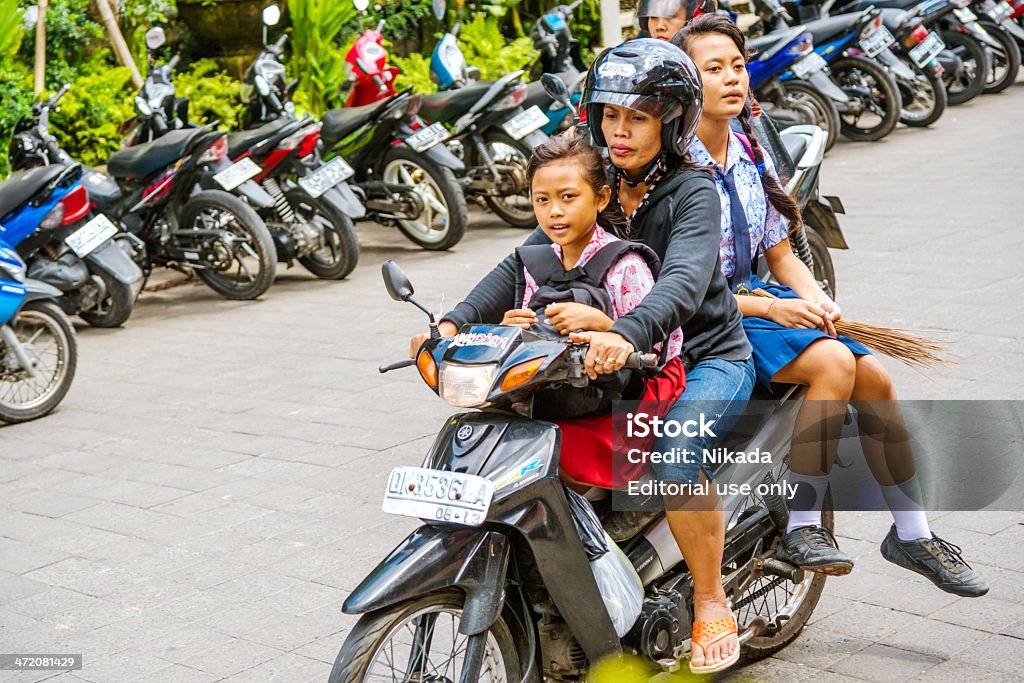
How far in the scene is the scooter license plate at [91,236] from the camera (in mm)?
8203

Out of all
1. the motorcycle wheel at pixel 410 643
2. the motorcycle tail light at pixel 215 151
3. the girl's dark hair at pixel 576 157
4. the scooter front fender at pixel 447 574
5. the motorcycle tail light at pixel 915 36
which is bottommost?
the motorcycle tail light at pixel 915 36

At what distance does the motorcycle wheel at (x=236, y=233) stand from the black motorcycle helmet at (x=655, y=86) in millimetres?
5933

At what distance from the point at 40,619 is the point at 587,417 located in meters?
2.17

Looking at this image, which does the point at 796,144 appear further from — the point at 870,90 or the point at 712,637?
the point at 870,90

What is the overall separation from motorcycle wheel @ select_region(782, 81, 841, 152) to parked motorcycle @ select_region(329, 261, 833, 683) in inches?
361

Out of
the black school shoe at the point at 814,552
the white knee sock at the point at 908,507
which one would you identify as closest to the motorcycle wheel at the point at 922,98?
the white knee sock at the point at 908,507

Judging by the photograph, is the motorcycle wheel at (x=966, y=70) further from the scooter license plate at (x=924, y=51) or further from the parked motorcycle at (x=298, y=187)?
the parked motorcycle at (x=298, y=187)

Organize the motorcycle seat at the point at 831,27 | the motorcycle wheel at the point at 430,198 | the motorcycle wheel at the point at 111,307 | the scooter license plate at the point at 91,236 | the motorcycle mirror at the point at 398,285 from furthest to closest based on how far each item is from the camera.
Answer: the motorcycle seat at the point at 831,27 < the motorcycle wheel at the point at 430,198 < the motorcycle wheel at the point at 111,307 < the scooter license plate at the point at 91,236 < the motorcycle mirror at the point at 398,285

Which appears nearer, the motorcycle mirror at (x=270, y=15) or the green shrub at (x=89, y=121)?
the motorcycle mirror at (x=270, y=15)

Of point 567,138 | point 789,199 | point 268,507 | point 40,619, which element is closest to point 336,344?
point 268,507

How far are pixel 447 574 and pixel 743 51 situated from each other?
6.16 feet

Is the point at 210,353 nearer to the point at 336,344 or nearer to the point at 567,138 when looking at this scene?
the point at 336,344

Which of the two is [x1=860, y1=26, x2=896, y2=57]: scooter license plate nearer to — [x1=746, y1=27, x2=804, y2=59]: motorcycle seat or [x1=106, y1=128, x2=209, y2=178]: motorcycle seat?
[x1=746, y1=27, x2=804, y2=59]: motorcycle seat

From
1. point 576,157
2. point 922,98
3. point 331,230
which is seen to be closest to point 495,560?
point 576,157
